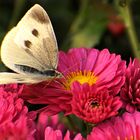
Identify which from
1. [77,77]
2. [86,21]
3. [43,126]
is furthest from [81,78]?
[86,21]

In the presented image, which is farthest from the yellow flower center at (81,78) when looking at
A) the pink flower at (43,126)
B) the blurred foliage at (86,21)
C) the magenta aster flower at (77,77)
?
the blurred foliage at (86,21)

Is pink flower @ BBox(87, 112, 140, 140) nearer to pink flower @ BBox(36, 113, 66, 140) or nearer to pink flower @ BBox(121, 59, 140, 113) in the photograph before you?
pink flower @ BBox(121, 59, 140, 113)

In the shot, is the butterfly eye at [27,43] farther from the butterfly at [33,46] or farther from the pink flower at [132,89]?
the pink flower at [132,89]

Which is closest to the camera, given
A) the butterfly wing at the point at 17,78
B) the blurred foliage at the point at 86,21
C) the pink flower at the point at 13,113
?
the pink flower at the point at 13,113

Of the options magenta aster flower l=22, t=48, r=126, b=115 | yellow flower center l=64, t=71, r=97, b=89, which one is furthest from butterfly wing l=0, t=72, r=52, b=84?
yellow flower center l=64, t=71, r=97, b=89

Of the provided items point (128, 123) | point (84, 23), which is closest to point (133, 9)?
point (84, 23)

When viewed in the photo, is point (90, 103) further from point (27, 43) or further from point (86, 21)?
point (86, 21)

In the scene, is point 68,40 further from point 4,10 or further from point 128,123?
point 128,123
